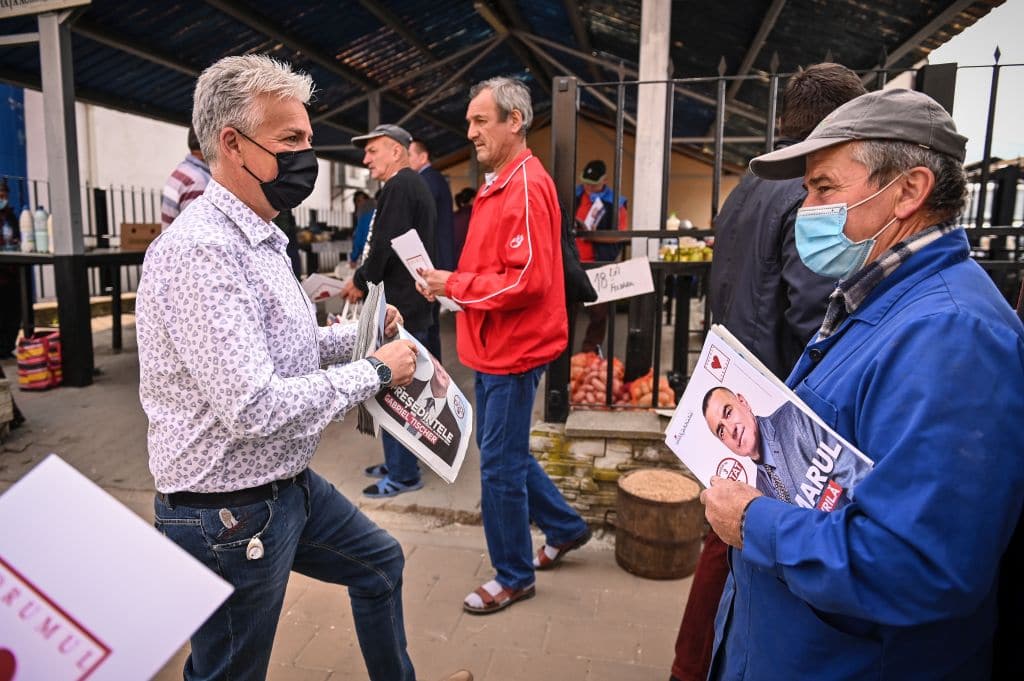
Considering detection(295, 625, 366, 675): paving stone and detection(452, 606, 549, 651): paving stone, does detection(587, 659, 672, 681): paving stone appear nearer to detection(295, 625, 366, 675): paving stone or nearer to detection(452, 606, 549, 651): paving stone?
detection(452, 606, 549, 651): paving stone

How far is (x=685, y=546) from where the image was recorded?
3.51m

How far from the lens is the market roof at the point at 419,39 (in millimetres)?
6566

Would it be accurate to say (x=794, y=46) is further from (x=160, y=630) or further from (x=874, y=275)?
(x=160, y=630)

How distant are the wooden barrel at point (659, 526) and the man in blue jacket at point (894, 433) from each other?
6.19ft

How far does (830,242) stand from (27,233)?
293 inches

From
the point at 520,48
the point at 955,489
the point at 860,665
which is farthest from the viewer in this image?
the point at 520,48

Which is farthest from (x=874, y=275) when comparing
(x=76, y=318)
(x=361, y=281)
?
(x=76, y=318)

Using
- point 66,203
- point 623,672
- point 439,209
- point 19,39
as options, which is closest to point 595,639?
point 623,672

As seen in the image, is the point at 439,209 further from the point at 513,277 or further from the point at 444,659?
the point at 444,659

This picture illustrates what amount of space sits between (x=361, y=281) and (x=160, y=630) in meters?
3.54

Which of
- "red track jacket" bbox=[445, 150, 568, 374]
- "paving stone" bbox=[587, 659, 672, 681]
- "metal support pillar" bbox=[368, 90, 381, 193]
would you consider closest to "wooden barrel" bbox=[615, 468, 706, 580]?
"paving stone" bbox=[587, 659, 672, 681]

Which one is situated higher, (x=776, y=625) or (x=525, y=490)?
(x=776, y=625)

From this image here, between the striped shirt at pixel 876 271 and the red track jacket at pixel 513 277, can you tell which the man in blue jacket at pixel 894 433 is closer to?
the striped shirt at pixel 876 271

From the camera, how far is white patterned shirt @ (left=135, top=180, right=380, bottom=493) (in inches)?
63.2
